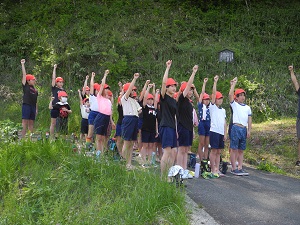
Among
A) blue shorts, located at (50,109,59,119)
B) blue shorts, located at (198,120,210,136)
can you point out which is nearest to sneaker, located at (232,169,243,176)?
blue shorts, located at (198,120,210,136)

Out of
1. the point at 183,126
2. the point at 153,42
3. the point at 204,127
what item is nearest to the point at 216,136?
the point at 183,126

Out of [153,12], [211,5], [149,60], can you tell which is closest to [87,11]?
[153,12]

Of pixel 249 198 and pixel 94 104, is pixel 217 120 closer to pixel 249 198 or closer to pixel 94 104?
pixel 249 198

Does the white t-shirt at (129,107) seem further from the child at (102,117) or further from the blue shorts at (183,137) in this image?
the blue shorts at (183,137)

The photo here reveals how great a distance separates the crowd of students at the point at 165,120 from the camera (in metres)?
7.59

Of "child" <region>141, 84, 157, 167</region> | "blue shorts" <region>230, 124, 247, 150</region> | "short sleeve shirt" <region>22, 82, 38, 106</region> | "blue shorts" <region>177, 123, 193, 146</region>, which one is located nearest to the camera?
"blue shorts" <region>177, 123, 193, 146</region>

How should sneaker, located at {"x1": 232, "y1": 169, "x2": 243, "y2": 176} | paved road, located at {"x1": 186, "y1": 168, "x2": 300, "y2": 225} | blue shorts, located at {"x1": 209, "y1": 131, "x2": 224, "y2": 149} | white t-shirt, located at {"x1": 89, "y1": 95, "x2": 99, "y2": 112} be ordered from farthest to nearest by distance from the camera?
white t-shirt, located at {"x1": 89, "y1": 95, "x2": 99, "y2": 112}, sneaker, located at {"x1": 232, "y1": 169, "x2": 243, "y2": 176}, blue shorts, located at {"x1": 209, "y1": 131, "x2": 224, "y2": 149}, paved road, located at {"x1": 186, "y1": 168, "x2": 300, "y2": 225}

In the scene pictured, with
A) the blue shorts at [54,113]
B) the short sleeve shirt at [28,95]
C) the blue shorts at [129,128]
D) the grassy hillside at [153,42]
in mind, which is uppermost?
the grassy hillside at [153,42]

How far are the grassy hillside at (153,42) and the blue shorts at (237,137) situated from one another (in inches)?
278

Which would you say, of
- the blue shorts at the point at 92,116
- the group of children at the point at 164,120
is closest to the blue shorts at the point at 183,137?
the group of children at the point at 164,120

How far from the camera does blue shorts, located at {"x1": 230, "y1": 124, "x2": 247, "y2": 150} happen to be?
368 inches

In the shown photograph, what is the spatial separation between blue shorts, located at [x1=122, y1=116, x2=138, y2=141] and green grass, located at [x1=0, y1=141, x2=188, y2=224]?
5.88 ft

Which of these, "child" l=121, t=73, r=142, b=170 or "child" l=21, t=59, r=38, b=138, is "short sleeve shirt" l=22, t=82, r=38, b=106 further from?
"child" l=121, t=73, r=142, b=170

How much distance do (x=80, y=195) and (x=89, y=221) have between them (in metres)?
0.80
